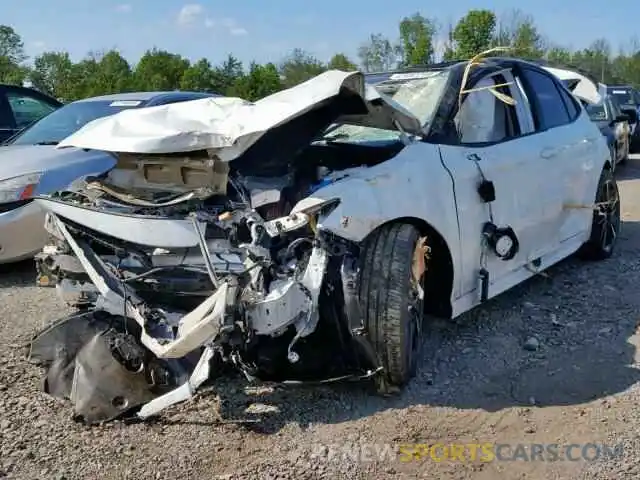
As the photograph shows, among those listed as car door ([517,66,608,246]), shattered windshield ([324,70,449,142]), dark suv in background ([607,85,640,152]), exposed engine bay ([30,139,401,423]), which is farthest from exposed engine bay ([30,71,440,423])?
dark suv in background ([607,85,640,152])

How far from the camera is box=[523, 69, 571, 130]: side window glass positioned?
199 inches

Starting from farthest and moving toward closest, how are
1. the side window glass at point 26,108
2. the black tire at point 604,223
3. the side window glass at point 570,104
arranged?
the side window glass at point 26,108 → the black tire at point 604,223 → the side window glass at point 570,104

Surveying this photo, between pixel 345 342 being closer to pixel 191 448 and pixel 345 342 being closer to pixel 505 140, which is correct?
pixel 191 448

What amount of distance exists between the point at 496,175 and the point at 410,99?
2.41 feet

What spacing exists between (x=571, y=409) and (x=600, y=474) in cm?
58

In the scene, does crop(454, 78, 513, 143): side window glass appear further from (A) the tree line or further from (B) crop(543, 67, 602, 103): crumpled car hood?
(A) the tree line

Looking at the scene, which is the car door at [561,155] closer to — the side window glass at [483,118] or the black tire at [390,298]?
the side window glass at [483,118]

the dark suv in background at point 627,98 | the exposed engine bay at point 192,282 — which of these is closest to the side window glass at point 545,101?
the exposed engine bay at point 192,282

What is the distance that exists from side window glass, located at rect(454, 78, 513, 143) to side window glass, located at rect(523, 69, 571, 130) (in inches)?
17.2

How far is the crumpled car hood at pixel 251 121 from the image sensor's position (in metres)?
3.32

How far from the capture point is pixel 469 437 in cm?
311

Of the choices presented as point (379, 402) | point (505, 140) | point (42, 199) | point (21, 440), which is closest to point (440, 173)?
point (505, 140)

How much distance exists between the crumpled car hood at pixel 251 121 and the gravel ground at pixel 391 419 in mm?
1311

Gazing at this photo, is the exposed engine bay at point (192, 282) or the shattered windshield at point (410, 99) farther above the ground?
the shattered windshield at point (410, 99)
